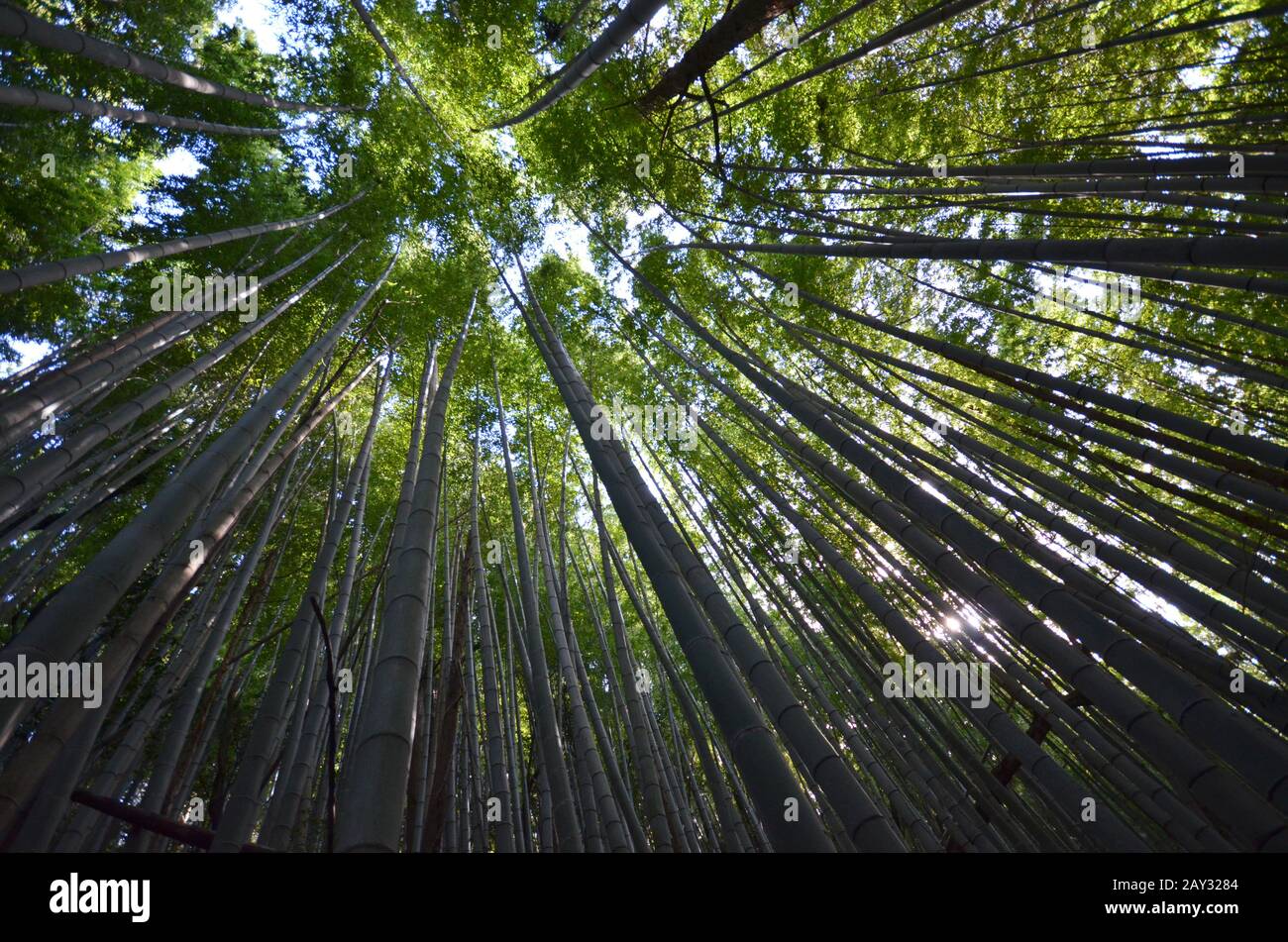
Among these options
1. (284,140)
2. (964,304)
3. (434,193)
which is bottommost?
(964,304)

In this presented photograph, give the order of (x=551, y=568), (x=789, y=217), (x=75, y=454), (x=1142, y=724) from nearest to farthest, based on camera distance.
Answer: (x=1142, y=724) → (x=75, y=454) → (x=551, y=568) → (x=789, y=217)

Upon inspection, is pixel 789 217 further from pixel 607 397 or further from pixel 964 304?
pixel 607 397

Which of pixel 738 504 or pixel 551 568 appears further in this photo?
pixel 738 504

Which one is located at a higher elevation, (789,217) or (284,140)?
(284,140)

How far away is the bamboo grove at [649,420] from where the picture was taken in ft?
5.76

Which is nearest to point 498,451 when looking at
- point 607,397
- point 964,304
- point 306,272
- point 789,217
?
point 607,397

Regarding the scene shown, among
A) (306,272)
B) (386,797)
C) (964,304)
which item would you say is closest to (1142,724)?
(386,797)

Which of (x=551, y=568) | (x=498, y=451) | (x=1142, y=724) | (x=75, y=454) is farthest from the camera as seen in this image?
(x=498, y=451)

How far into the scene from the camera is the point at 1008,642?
4000 millimetres

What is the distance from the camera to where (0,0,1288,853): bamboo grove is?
176 cm

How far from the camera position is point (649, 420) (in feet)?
Result: 21.6
